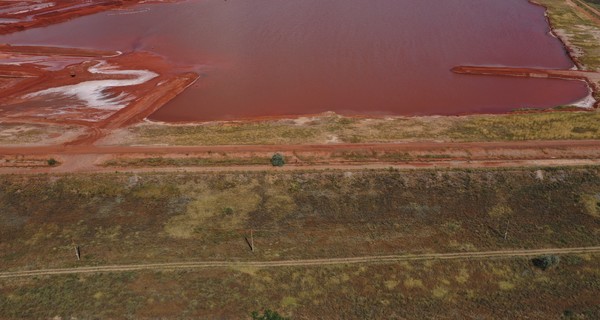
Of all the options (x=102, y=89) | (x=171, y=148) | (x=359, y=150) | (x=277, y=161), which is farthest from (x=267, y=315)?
(x=102, y=89)

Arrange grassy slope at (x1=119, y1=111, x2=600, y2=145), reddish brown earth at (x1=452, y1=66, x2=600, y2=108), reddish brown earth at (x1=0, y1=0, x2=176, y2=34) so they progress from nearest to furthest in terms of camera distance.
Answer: grassy slope at (x1=119, y1=111, x2=600, y2=145) < reddish brown earth at (x1=452, y1=66, x2=600, y2=108) < reddish brown earth at (x1=0, y1=0, x2=176, y2=34)

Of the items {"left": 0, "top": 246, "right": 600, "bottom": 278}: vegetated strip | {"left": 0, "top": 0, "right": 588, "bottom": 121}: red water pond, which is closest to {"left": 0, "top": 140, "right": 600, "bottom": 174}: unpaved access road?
{"left": 0, "top": 246, "right": 600, "bottom": 278}: vegetated strip

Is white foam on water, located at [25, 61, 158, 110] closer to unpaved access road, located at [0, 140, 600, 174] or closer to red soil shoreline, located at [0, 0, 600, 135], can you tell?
red soil shoreline, located at [0, 0, 600, 135]

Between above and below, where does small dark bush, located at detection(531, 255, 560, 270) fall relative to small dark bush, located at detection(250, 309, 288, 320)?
below

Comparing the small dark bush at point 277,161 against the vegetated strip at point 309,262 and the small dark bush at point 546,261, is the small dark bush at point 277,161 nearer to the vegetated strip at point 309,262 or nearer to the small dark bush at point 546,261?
the vegetated strip at point 309,262

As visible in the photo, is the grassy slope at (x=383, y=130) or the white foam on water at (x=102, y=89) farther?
the white foam on water at (x=102, y=89)

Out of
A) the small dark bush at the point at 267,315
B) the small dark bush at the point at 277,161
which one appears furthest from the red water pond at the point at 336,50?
the small dark bush at the point at 267,315
